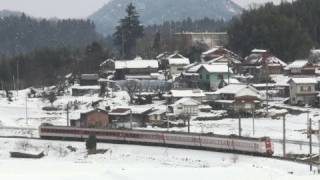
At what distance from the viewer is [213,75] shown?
228 feet

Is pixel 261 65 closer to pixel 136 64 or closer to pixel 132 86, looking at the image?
pixel 136 64

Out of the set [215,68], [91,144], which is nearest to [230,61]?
[215,68]

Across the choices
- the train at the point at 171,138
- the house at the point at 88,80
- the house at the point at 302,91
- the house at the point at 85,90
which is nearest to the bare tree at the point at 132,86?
the house at the point at 85,90

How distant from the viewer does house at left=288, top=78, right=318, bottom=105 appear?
58.6 m

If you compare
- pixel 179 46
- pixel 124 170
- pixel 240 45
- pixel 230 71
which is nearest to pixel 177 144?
pixel 124 170

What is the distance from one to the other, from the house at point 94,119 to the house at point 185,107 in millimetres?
6718

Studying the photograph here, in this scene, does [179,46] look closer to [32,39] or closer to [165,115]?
[165,115]

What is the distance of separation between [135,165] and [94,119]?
18.8 m

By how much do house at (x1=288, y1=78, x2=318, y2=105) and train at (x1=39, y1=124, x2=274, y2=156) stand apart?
19603 millimetres

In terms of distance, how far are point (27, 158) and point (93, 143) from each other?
195 inches

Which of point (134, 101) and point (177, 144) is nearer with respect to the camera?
point (177, 144)

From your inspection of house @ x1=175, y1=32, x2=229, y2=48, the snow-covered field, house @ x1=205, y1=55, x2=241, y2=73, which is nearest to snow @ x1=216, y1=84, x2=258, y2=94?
the snow-covered field

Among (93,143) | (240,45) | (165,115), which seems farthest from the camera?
(240,45)

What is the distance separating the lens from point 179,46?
99.3 metres
